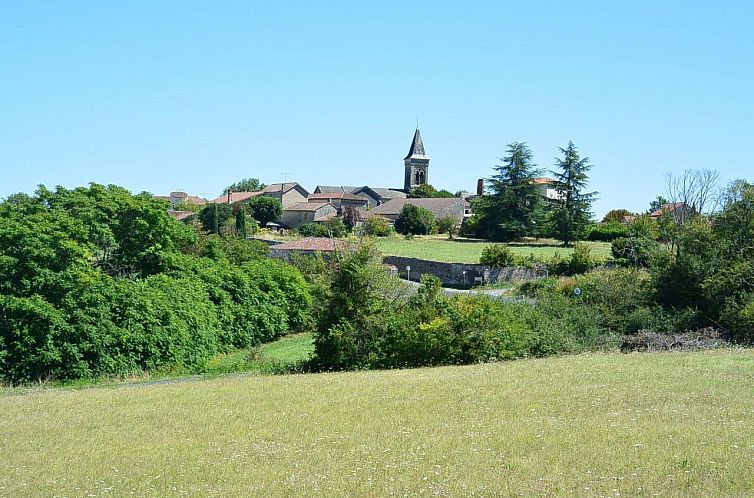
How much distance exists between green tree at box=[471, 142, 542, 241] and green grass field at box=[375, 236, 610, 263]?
300cm

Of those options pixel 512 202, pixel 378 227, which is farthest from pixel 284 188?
pixel 512 202

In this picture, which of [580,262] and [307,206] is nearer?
[580,262]

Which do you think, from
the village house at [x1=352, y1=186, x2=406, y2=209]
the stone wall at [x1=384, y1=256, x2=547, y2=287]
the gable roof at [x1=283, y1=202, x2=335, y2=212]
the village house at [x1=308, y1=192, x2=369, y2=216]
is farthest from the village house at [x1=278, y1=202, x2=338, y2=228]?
the stone wall at [x1=384, y1=256, x2=547, y2=287]

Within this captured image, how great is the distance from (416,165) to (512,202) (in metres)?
80.0

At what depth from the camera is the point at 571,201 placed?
76.8 meters

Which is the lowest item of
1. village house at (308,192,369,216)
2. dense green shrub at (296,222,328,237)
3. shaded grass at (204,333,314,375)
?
shaded grass at (204,333,314,375)

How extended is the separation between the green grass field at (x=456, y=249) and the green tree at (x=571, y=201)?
7.29 feet

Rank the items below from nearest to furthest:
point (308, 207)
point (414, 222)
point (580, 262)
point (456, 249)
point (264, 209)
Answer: point (580, 262), point (456, 249), point (414, 222), point (264, 209), point (308, 207)

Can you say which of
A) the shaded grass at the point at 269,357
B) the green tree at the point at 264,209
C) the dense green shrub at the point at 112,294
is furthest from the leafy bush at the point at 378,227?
the dense green shrub at the point at 112,294

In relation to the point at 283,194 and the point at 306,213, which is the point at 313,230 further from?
the point at 283,194

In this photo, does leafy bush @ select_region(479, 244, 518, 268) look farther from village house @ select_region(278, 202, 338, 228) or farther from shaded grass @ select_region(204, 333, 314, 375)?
village house @ select_region(278, 202, 338, 228)

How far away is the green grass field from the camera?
203 feet

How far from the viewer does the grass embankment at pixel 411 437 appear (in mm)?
9586

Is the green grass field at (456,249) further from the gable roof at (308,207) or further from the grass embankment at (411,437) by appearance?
the grass embankment at (411,437)
